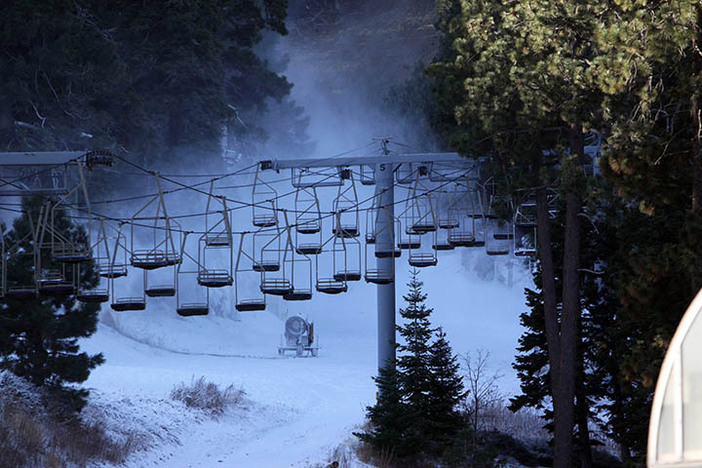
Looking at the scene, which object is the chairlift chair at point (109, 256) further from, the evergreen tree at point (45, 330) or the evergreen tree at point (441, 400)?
the evergreen tree at point (441, 400)

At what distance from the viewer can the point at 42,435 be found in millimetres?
18797

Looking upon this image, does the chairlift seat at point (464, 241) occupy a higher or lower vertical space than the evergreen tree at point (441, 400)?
higher

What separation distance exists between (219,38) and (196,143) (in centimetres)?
935

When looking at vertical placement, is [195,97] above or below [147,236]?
above

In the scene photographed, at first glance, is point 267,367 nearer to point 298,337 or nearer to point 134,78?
point 298,337

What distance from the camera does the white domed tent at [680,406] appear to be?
5156 millimetres

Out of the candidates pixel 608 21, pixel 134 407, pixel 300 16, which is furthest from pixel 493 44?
pixel 300 16

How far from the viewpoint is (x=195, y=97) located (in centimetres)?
5219

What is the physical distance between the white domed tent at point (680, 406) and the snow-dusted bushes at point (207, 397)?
73.4ft

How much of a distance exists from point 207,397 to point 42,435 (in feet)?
29.8

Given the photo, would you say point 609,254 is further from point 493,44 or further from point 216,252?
point 216,252

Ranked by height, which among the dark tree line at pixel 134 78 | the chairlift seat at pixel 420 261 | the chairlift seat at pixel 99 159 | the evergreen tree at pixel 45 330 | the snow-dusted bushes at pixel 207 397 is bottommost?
the snow-dusted bushes at pixel 207 397

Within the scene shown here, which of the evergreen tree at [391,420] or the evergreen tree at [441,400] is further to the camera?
the evergreen tree at [441,400]

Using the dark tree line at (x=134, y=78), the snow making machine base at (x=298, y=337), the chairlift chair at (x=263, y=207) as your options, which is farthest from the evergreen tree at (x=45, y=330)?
the snow making machine base at (x=298, y=337)
